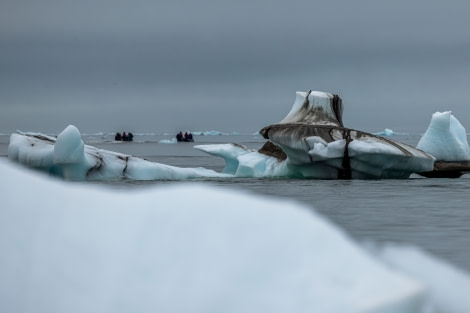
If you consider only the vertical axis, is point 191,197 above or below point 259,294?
above

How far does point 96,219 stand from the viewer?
3641 millimetres

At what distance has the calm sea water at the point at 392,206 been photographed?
340 inches

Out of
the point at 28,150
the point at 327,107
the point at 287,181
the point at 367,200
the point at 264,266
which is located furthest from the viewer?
the point at 327,107

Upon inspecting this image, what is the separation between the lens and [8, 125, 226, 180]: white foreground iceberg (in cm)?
1666

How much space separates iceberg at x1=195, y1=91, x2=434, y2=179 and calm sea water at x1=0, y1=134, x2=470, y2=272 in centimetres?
53

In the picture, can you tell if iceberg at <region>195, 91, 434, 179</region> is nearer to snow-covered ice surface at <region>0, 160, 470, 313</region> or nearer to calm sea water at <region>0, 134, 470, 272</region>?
calm sea water at <region>0, 134, 470, 272</region>

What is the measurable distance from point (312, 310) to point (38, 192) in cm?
156

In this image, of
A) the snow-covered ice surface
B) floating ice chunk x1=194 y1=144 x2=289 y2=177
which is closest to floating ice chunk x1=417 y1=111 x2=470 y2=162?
floating ice chunk x1=194 y1=144 x2=289 y2=177

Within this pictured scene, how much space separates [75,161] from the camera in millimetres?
17125

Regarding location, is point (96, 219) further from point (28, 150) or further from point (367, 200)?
point (28, 150)

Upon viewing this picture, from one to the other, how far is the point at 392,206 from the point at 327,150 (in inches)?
231

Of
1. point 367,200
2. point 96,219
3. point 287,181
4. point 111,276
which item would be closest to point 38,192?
point 96,219

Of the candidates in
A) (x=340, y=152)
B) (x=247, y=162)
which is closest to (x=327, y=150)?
(x=340, y=152)

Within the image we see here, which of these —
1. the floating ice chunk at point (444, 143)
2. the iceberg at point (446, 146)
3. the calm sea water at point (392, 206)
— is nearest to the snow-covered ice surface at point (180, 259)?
the calm sea water at point (392, 206)
